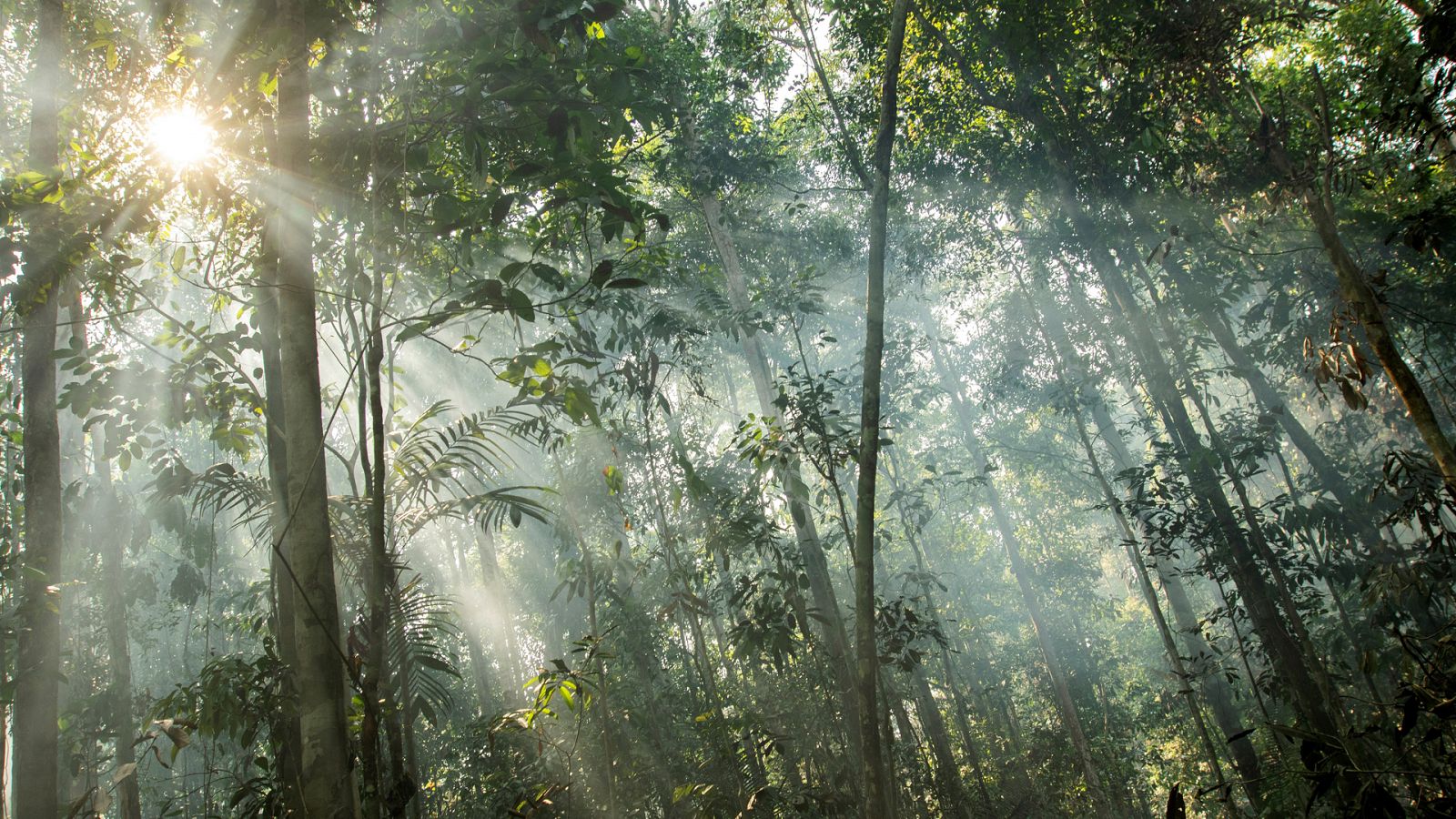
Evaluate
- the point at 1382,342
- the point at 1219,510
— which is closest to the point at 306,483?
the point at 1382,342

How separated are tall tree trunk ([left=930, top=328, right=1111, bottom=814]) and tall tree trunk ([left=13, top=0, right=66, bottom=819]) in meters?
8.81

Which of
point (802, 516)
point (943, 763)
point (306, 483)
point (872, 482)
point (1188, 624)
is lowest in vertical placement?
point (943, 763)

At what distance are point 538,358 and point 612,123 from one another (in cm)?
98

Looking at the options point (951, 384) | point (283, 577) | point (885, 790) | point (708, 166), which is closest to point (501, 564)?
point (951, 384)

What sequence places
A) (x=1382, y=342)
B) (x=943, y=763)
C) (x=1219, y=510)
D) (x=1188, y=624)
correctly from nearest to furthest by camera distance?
(x=1382, y=342) < (x=1219, y=510) < (x=943, y=763) < (x=1188, y=624)

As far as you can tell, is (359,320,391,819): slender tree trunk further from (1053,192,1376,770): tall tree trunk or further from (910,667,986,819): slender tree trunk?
(1053,192,1376,770): tall tree trunk

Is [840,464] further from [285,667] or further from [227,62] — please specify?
[227,62]

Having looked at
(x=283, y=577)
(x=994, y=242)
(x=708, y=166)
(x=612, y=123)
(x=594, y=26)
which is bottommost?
(x=283, y=577)

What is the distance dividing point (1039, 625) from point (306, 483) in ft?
46.1

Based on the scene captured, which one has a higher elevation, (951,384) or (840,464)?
(951,384)

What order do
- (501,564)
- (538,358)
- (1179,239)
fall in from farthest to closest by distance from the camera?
(501,564) < (1179,239) < (538,358)

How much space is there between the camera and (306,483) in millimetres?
2225

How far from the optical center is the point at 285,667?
3.28 meters

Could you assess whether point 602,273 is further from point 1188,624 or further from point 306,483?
point 1188,624
